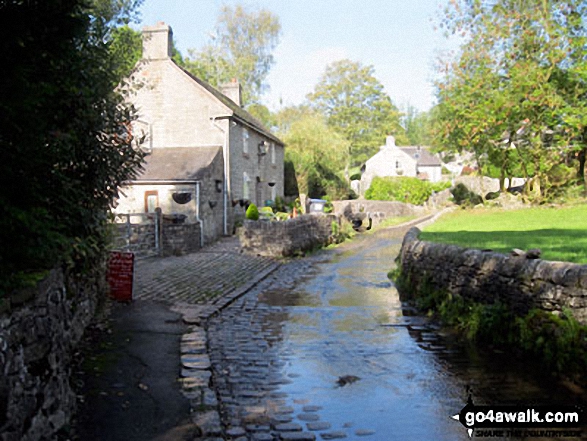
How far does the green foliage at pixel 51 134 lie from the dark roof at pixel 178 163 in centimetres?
1558

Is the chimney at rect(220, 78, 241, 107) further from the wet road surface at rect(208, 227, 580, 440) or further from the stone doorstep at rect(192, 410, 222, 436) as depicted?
the stone doorstep at rect(192, 410, 222, 436)

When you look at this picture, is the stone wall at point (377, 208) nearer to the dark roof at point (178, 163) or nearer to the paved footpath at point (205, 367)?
the dark roof at point (178, 163)

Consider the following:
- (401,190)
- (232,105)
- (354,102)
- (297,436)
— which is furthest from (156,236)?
(354,102)

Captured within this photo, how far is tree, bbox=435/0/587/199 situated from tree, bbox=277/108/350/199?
12.6 m

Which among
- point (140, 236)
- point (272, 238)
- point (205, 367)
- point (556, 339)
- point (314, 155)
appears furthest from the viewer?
point (314, 155)

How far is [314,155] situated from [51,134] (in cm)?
3691

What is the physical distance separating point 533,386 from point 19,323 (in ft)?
17.0

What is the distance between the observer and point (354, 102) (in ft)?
234

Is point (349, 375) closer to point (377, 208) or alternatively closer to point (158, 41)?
point (158, 41)

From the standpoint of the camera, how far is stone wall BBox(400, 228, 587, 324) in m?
5.93

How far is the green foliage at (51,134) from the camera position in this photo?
11.8 feet

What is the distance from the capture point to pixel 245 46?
143ft

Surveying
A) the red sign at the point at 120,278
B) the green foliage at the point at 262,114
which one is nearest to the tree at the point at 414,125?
the green foliage at the point at 262,114

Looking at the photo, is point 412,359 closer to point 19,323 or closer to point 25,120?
point 19,323
